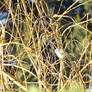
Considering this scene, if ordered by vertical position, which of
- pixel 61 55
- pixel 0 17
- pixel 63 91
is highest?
pixel 0 17

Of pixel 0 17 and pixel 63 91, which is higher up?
pixel 0 17

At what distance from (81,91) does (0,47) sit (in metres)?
0.24

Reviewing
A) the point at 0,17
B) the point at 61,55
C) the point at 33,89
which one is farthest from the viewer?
the point at 0,17

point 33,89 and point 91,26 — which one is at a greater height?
point 91,26

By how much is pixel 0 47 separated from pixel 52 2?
832mm

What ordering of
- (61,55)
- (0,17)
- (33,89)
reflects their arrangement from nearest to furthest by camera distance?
(33,89), (61,55), (0,17)

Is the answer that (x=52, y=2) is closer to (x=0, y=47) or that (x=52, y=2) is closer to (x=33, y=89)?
(x=0, y=47)

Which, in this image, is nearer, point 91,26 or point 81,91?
point 81,91

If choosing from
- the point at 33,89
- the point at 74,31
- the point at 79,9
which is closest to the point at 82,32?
the point at 74,31

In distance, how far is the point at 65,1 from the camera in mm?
1282

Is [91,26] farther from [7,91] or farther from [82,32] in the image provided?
[7,91]

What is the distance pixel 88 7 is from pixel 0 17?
1.95 feet

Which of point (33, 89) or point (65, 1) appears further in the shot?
point (65, 1)

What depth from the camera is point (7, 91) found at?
52cm
